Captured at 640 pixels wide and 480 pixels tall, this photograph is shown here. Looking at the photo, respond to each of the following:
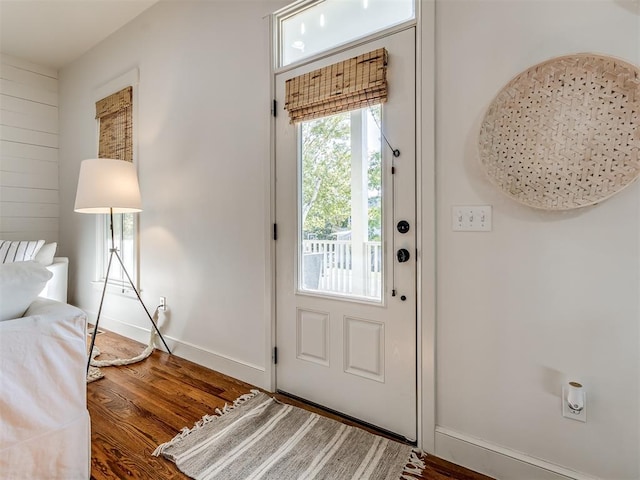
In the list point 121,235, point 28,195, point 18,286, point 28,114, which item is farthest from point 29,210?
point 18,286

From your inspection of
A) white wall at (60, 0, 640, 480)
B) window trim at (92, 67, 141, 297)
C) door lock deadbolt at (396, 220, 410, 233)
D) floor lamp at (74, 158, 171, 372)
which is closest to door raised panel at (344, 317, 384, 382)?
white wall at (60, 0, 640, 480)

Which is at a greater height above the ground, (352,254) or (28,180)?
(28,180)

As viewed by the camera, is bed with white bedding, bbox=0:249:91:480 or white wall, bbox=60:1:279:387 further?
white wall, bbox=60:1:279:387

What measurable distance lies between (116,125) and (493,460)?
378 centimetres

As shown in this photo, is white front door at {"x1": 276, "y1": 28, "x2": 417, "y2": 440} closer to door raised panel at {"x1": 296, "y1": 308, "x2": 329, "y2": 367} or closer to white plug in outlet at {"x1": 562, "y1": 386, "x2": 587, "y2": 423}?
door raised panel at {"x1": 296, "y1": 308, "x2": 329, "y2": 367}

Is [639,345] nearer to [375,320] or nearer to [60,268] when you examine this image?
[375,320]

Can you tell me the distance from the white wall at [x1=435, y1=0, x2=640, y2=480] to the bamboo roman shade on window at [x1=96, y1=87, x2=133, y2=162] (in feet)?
8.96

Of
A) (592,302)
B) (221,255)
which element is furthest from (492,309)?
(221,255)

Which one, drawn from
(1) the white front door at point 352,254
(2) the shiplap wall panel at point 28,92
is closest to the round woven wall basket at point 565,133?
(1) the white front door at point 352,254

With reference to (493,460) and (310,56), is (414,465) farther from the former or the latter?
(310,56)

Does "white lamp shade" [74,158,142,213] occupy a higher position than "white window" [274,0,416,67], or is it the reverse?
"white window" [274,0,416,67]

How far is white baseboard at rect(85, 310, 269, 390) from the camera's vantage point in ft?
6.97

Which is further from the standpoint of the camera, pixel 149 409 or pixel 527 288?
pixel 149 409

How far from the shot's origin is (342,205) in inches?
71.2
